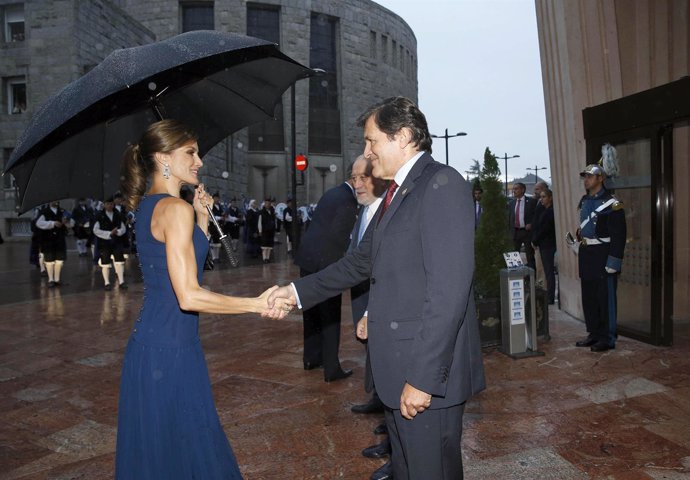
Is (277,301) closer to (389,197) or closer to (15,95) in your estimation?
(389,197)

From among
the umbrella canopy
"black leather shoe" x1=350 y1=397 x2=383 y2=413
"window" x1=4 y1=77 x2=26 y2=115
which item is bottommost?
"black leather shoe" x1=350 y1=397 x2=383 y2=413

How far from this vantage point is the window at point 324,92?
40906 mm

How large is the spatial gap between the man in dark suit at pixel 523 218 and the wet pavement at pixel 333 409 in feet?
9.38

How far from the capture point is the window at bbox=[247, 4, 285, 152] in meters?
38.6

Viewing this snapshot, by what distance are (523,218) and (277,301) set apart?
313 inches

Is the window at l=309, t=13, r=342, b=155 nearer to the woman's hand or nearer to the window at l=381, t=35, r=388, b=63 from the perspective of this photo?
the window at l=381, t=35, r=388, b=63

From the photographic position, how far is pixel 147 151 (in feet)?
7.84

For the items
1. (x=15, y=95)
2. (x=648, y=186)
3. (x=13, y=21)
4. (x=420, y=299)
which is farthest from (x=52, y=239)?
(x=13, y=21)

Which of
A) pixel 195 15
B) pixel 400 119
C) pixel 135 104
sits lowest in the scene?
pixel 400 119

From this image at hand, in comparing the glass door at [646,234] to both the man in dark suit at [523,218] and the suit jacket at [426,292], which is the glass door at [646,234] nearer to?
the man in dark suit at [523,218]

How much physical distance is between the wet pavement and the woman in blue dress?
97cm

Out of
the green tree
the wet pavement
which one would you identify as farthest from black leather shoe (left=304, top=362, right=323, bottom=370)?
the green tree

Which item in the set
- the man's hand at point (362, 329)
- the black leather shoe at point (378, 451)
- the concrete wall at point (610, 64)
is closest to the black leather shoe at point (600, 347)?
the concrete wall at point (610, 64)

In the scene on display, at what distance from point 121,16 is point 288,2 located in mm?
16686
